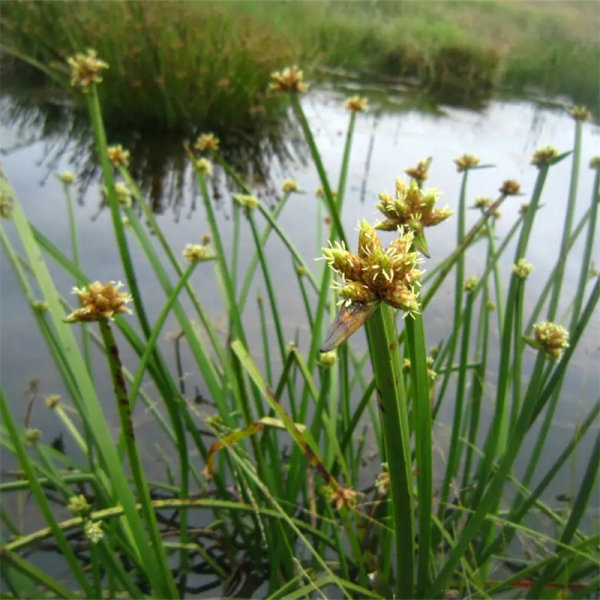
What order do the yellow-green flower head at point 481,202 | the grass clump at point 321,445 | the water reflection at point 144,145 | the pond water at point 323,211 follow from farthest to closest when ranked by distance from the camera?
the water reflection at point 144,145 < the pond water at point 323,211 < the yellow-green flower head at point 481,202 < the grass clump at point 321,445

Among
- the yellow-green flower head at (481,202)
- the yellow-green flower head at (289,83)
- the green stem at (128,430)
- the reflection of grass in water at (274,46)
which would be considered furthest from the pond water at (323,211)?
the green stem at (128,430)

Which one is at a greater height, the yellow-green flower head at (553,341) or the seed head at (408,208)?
the seed head at (408,208)

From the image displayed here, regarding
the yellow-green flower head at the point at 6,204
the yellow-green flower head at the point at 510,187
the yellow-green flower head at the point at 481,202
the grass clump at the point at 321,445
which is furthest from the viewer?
the yellow-green flower head at the point at 481,202

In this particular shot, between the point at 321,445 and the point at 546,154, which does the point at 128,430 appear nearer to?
the point at 546,154

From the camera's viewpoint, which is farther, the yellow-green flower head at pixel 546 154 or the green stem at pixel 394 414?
the yellow-green flower head at pixel 546 154

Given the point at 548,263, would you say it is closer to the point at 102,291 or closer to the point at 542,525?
the point at 542,525

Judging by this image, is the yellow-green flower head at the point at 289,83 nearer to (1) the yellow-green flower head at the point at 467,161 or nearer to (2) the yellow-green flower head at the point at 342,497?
(1) the yellow-green flower head at the point at 467,161
